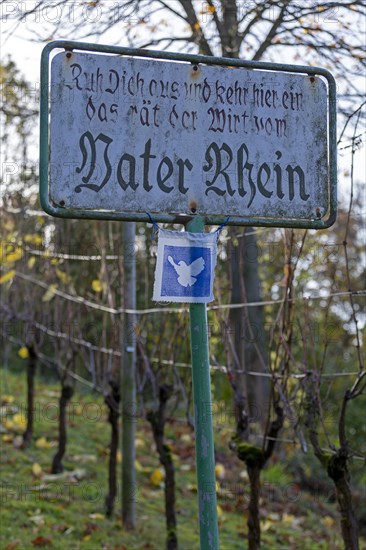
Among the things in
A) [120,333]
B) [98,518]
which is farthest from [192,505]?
[120,333]

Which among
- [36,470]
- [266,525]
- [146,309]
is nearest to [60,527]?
[36,470]

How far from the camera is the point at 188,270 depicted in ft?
9.35

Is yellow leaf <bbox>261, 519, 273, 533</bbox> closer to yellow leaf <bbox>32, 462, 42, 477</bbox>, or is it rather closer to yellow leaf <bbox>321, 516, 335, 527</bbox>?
yellow leaf <bbox>321, 516, 335, 527</bbox>

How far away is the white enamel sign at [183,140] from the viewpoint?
9.16 feet

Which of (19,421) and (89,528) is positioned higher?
(19,421)

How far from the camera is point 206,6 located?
659 cm

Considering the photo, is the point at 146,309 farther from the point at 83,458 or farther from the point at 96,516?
the point at 83,458

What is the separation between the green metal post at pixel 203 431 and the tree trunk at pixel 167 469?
125 inches

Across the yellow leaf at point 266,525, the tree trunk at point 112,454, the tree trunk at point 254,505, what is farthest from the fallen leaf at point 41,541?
the yellow leaf at point 266,525

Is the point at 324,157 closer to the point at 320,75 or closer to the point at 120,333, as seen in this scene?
the point at 320,75

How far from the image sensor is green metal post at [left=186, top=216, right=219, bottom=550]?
9.27 feet

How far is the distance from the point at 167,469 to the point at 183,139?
12.1ft

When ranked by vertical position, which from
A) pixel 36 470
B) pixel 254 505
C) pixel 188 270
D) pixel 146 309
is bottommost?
pixel 36 470

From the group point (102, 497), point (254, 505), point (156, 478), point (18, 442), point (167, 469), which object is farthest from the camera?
point (18, 442)
